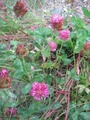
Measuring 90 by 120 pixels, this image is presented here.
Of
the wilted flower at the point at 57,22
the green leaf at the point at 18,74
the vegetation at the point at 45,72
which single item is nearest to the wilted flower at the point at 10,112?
the vegetation at the point at 45,72

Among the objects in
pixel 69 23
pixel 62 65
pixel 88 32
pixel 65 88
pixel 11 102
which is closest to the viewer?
pixel 11 102

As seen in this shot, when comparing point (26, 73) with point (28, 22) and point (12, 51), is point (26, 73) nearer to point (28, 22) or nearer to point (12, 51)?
point (12, 51)

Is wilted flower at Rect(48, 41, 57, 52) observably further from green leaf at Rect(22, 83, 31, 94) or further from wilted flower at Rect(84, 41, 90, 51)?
green leaf at Rect(22, 83, 31, 94)

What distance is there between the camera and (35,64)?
1.41 meters

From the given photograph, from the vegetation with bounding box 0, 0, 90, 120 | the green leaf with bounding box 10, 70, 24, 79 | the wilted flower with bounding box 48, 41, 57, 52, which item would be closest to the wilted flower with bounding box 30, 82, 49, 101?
the vegetation with bounding box 0, 0, 90, 120

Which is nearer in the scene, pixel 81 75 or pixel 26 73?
pixel 26 73

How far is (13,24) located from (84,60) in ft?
1.20

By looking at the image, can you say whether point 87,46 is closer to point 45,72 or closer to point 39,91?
point 45,72

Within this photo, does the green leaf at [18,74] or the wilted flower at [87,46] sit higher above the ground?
the wilted flower at [87,46]

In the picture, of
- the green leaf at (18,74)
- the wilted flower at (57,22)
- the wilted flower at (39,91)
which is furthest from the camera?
the wilted flower at (57,22)

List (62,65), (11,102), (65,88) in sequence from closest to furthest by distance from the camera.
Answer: (11,102)
(65,88)
(62,65)

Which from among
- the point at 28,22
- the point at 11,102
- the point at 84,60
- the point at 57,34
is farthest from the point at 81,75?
the point at 28,22

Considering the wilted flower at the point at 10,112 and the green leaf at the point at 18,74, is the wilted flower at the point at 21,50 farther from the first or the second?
the wilted flower at the point at 10,112

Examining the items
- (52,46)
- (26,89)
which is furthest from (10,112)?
(52,46)
